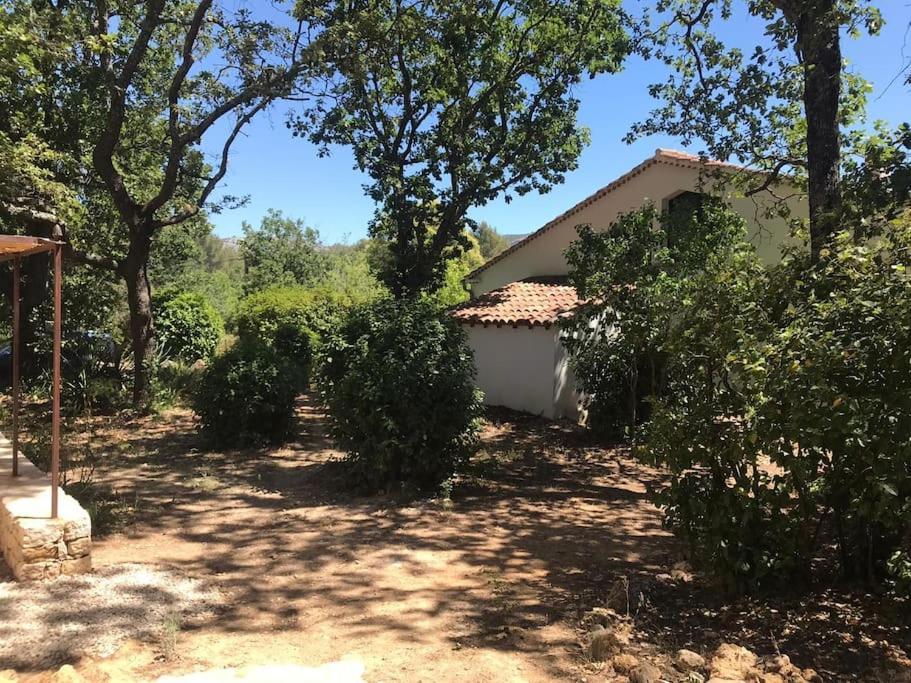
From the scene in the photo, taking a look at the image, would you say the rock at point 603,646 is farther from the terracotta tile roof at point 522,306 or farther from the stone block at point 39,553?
the terracotta tile roof at point 522,306

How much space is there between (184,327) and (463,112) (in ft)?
36.5

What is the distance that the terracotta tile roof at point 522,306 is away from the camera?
13000 millimetres

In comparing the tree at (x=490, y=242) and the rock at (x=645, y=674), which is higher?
the tree at (x=490, y=242)

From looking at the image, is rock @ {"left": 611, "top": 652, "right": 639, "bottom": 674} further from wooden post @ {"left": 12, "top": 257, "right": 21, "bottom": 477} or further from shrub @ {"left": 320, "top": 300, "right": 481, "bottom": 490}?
wooden post @ {"left": 12, "top": 257, "right": 21, "bottom": 477}

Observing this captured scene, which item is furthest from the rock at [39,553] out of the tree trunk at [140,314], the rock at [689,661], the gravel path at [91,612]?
the tree trunk at [140,314]

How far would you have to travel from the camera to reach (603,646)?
3402mm

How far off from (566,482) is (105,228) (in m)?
12.7

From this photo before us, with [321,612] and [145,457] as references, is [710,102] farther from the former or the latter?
[145,457]

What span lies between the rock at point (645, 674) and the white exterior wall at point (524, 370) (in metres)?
9.24

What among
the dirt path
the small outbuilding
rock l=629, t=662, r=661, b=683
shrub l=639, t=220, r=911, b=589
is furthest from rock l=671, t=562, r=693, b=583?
the small outbuilding

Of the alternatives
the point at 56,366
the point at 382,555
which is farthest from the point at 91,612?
the point at 382,555

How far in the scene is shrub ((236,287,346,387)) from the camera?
1678 cm

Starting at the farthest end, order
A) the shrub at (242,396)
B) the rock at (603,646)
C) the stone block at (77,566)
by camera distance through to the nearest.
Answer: the shrub at (242,396) → the stone block at (77,566) → the rock at (603,646)

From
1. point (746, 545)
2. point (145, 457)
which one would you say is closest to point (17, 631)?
point (746, 545)
